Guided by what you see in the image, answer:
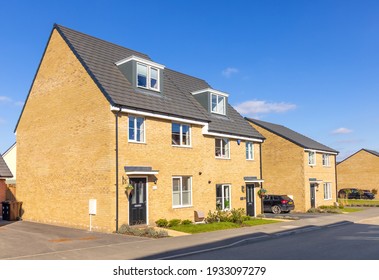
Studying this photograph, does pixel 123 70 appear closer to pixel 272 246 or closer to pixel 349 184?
pixel 272 246

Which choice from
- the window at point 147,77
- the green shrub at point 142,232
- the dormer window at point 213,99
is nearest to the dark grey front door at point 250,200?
the dormer window at point 213,99

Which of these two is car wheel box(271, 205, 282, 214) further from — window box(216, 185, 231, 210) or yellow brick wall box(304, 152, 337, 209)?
window box(216, 185, 231, 210)

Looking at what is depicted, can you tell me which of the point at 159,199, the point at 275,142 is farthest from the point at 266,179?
the point at 159,199

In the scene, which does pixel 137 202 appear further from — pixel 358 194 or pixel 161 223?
pixel 358 194

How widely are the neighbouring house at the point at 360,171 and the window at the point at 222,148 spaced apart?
34.8m

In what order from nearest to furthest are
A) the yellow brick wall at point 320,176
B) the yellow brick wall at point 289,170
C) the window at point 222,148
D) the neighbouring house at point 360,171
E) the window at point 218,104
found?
the window at point 222,148, the window at point 218,104, the yellow brick wall at point 289,170, the yellow brick wall at point 320,176, the neighbouring house at point 360,171

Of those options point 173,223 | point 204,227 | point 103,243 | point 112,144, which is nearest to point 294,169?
point 204,227

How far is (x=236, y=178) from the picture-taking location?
25344mm

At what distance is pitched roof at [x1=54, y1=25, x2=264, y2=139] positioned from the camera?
18.2 meters

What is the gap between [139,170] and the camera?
17.9 metres

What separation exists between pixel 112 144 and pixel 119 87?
126 inches

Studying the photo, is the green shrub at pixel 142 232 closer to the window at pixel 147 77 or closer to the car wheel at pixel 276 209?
the window at pixel 147 77

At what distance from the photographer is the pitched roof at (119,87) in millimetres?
18188

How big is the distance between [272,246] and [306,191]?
19.9m
